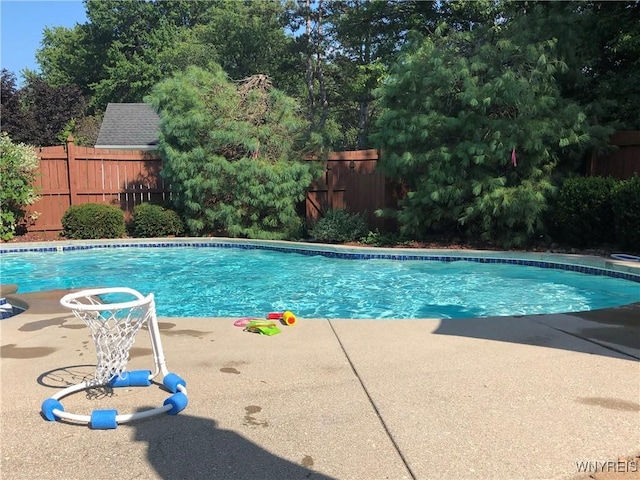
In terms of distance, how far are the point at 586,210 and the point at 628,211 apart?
884 mm

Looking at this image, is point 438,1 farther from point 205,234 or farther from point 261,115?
point 205,234

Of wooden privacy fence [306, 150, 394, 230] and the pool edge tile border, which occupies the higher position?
wooden privacy fence [306, 150, 394, 230]

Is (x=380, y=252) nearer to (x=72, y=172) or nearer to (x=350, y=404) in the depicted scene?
(x=350, y=404)

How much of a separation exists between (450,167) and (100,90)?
3450 centimetres

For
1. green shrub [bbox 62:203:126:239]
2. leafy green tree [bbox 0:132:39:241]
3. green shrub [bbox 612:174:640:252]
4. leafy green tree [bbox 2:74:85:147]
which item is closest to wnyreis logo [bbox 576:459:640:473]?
green shrub [bbox 612:174:640:252]

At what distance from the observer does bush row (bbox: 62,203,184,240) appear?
1410cm

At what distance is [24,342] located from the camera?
193 inches

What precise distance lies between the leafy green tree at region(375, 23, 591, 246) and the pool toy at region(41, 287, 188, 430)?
8970 millimetres

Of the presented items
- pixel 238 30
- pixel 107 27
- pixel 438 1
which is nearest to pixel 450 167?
pixel 438 1

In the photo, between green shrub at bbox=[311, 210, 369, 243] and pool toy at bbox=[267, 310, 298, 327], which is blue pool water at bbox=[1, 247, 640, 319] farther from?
pool toy at bbox=[267, 310, 298, 327]

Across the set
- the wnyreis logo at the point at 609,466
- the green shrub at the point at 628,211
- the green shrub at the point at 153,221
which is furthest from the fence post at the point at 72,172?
the wnyreis logo at the point at 609,466

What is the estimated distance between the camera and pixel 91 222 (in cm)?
1408

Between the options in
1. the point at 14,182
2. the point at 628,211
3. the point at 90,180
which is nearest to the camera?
the point at 628,211

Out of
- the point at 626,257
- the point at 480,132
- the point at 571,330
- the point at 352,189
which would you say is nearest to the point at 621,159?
the point at 626,257
